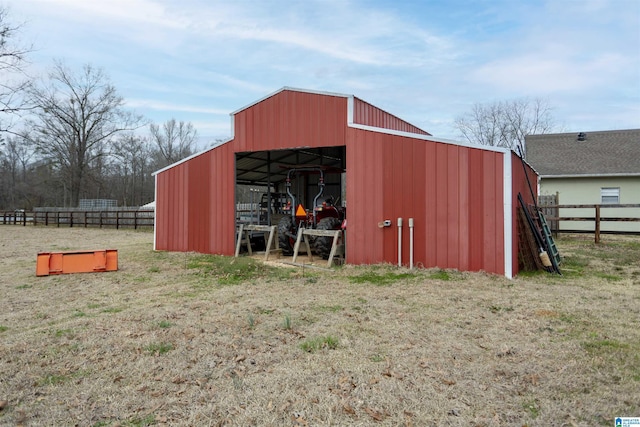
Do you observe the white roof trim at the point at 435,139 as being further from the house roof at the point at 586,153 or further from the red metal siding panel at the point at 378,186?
the house roof at the point at 586,153

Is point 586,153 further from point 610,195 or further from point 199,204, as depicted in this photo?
point 199,204

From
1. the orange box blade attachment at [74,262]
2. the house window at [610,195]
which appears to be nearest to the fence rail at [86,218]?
the orange box blade attachment at [74,262]

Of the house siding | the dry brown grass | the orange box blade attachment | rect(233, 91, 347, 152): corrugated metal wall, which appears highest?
rect(233, 91, 347, 152): corrugated metal wall

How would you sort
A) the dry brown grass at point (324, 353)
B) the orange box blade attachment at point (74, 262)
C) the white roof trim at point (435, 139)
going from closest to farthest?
1. the dry brown grass at point (324, 353)
2. the white roof trim at point (435, 139)
3. the orange box blade attachment at point (74, 262)

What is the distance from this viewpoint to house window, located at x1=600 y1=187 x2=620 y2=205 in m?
15.1

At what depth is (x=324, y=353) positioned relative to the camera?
342 centimetres

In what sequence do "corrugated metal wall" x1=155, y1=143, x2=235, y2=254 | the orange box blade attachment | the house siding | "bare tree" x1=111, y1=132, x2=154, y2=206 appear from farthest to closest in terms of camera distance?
1. "bare tree" x1=111, y1=132, x2=154, y2=206
2. the house siding
3. "corrugated metal wall" x1=155, y1=143, x2=235, y2=254
4. the orange box blade attachment

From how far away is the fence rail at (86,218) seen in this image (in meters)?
21.6

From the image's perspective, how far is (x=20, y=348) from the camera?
350cm

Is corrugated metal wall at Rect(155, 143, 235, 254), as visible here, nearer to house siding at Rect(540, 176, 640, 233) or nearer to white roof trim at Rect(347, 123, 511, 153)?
white roof trim at Rect(347, 123, 511, 153)

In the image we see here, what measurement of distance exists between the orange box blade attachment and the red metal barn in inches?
99.0

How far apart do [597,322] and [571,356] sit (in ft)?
4.08

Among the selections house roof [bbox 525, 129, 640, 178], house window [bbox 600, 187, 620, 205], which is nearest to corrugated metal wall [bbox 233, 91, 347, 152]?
house roof [bbox 525, 129, 640, 178]

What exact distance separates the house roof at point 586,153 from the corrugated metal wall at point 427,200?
11.1 meters
